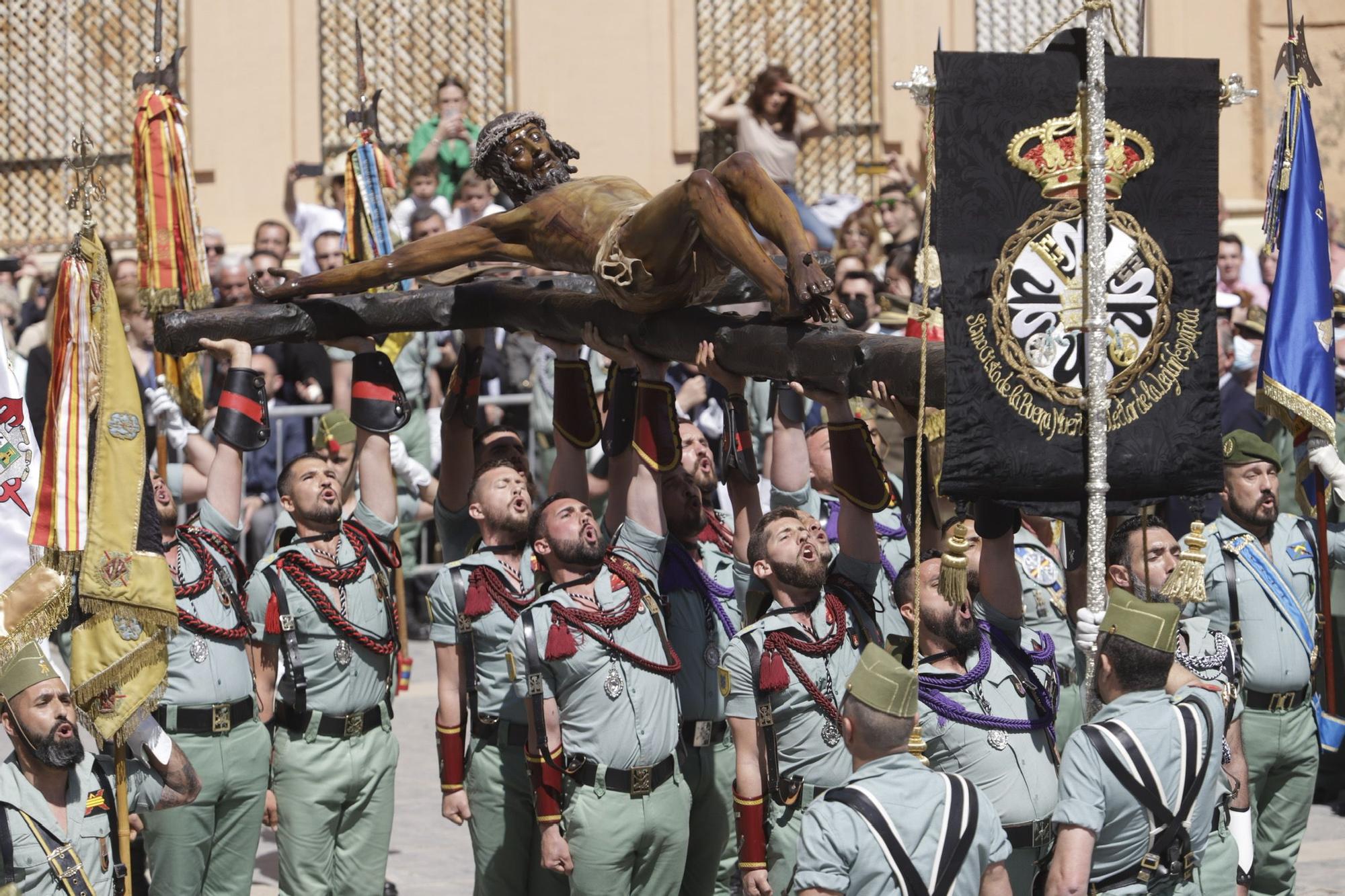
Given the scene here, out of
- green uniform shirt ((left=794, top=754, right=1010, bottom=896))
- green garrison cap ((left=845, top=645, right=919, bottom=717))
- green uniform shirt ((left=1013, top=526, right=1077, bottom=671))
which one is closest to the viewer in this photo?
green uniform shirt ((left=794, top=754, right=1010, bottom=896))

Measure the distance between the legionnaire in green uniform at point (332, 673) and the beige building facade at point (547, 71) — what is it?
9.00 m

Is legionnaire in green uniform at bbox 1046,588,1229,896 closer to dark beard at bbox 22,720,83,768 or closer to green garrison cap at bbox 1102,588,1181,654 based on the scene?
green garrison cap at bbox 1102,588,1181,654

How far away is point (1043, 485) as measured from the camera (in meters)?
5.77

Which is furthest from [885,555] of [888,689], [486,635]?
[888,689]

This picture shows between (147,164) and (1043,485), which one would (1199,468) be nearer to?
(1043,485)

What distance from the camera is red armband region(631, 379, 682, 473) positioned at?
6.98m

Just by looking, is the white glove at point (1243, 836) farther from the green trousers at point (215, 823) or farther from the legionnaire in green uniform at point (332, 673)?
the green trousers at point (215, 823)

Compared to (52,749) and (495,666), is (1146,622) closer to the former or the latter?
(495,666)

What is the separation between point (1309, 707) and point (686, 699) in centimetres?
260

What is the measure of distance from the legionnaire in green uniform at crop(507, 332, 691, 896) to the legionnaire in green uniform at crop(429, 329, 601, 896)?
0.45 meters

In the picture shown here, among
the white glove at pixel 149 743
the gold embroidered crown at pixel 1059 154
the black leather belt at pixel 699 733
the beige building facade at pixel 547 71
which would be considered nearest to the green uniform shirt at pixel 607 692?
the black leather belt at pixel 699 733

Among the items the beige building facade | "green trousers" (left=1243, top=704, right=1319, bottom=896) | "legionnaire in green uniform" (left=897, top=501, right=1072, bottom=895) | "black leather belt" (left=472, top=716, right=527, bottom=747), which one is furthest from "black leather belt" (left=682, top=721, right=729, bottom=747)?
the beige building facade

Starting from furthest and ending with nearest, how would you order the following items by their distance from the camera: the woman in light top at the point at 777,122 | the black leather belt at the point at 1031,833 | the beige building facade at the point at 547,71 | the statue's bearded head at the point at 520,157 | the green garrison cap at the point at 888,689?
1. the beige building facade at the point at 547,71
2. the woman in light top at the point at 777,122
3. the statue's bearded head at the point at 520,157
4. the black leather belt at the point at 1031,833
5. the green garrison cap at the point at 888,689

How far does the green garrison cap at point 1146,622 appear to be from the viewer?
220 inches
